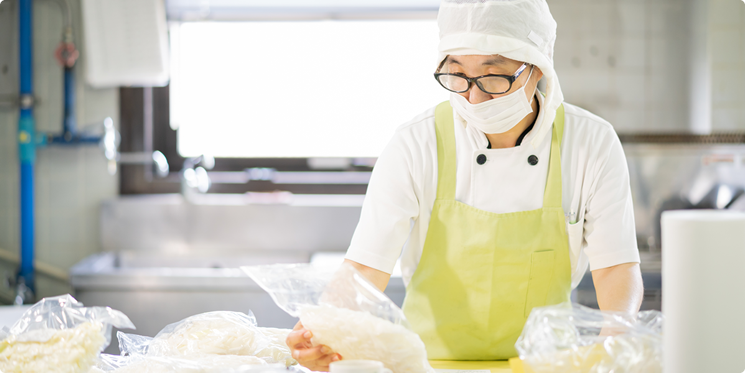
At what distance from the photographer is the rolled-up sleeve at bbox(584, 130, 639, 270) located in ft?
4.24

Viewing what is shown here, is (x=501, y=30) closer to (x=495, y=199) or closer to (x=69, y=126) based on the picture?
(x=495, y=199)

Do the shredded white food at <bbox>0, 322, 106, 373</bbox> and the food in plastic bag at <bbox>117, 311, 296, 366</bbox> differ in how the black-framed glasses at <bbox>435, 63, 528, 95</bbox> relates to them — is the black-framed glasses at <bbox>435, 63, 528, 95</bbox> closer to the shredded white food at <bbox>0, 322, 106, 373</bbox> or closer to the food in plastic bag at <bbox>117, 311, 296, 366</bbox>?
the food in plastic bag at <bbox>117, 311, 296, 366</bbox>

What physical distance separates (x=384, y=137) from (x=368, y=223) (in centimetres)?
188

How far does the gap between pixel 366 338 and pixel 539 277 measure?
0.57 metres

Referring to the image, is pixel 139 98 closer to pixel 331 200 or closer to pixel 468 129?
pixel 331 200

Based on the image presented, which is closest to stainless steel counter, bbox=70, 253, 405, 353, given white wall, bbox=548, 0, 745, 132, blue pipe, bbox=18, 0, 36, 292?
blue pipe, bbox=18, 0, 36, 292

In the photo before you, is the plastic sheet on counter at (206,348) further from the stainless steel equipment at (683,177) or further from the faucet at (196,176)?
the stainless steel equipment at (683,177)

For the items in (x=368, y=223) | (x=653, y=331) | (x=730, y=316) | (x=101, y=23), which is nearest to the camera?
(x=730, y=316)

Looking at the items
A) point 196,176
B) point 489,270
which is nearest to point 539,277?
Answer: point 489,270

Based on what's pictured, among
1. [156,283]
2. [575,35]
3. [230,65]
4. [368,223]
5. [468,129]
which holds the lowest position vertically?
[156,283]

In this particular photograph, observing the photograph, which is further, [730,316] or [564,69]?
[564,69]

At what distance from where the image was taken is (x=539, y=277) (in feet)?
4.52

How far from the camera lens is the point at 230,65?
3.12m

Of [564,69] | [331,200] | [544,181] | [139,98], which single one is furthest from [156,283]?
[564,69]
